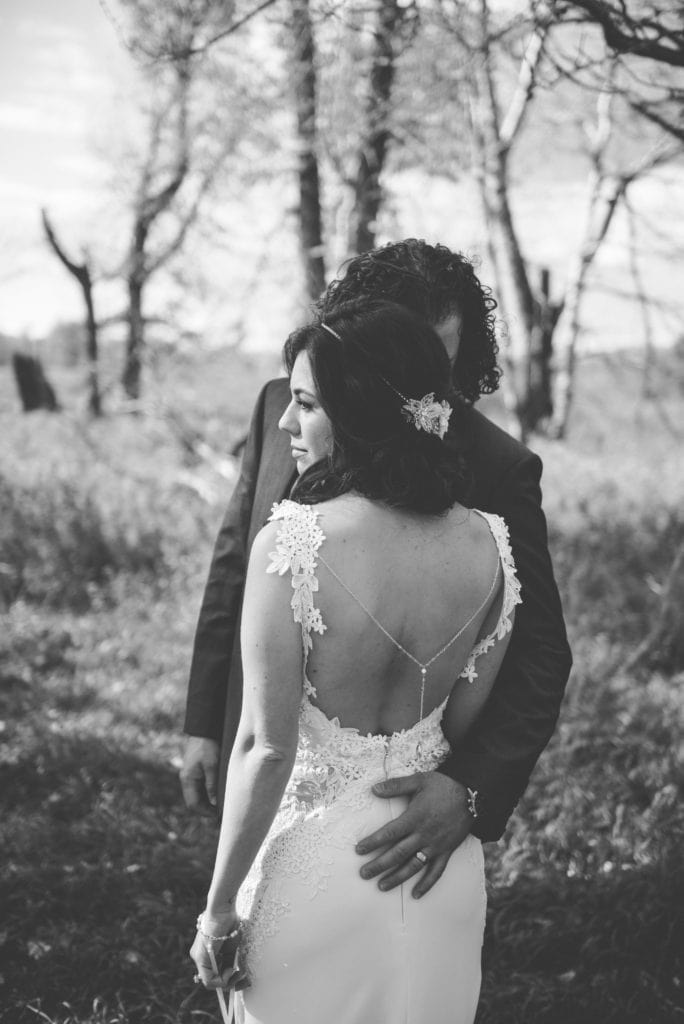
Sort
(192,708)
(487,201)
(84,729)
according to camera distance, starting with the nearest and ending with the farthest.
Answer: (192,708) → (84,729) → (487,201)

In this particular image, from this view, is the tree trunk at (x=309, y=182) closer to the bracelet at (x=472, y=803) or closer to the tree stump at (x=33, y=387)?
the bracelet at (x=472, y=803)

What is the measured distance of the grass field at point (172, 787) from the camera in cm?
314

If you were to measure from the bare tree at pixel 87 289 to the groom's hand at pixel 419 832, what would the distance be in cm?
1457

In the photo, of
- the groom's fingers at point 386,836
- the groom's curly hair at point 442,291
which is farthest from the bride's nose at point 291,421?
the groom's fingers at point 386,836

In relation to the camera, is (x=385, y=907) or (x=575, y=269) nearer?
(x=385, y=907)

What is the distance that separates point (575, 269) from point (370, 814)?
13188 mm

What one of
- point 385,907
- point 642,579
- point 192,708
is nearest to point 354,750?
point 385,907

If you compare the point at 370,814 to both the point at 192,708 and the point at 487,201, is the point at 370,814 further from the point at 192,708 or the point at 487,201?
the point at 487,201

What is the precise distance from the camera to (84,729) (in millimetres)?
4980

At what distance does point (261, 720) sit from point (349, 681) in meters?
0.20

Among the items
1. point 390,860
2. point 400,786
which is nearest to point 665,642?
point 400,786

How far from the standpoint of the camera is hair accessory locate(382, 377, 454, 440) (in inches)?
67.2

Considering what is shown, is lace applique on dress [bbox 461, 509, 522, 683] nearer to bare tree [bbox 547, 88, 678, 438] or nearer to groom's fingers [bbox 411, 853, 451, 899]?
groom's fingers [bbox 411, 853, 451, 899]

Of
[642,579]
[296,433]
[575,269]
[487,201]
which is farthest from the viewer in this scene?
[575,269]
